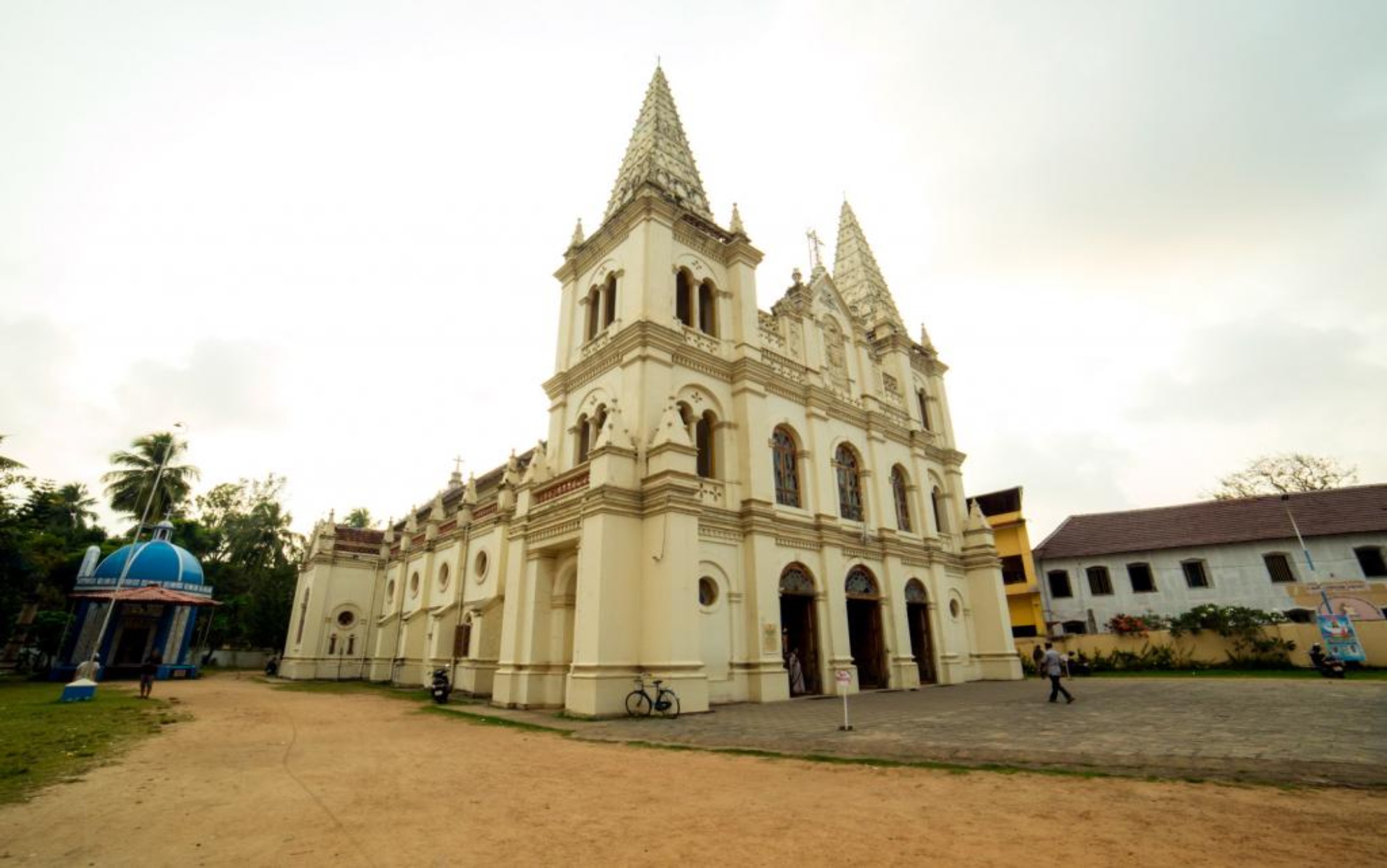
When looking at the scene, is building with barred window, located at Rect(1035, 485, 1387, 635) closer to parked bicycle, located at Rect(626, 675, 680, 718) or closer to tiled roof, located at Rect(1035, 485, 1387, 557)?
tiled roof, located at Rect(1035, 485, 1387, 557)

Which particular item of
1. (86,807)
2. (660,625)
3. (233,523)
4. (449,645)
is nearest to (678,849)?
(86,807)

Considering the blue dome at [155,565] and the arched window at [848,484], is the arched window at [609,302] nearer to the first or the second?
the arched window at [848,484]

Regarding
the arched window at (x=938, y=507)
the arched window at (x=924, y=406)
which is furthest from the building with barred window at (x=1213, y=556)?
the arched window at (x=924, y=406)

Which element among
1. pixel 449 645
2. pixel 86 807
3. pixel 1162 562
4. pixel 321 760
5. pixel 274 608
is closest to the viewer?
pixel 86 807

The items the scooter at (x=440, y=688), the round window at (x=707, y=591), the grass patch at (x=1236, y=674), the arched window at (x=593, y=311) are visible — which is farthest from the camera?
the arched window at (x=593, y=311)

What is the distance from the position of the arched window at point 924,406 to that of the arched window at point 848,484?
7.60 m

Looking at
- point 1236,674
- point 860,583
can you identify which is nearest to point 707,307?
point 860,583

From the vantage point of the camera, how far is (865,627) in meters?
21.8

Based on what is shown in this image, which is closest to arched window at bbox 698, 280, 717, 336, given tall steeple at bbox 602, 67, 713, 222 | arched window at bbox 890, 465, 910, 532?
tall steeple at bbox 602, 67, 713, 222

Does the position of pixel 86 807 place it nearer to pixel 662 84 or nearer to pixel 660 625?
pixel 660 625

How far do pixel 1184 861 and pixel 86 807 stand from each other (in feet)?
32.6

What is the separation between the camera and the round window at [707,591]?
16.4 meters

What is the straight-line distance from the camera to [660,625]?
14234mm

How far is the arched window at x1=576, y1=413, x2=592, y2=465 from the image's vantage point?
19141 mm
